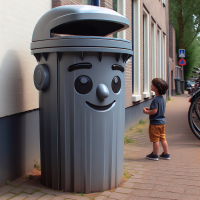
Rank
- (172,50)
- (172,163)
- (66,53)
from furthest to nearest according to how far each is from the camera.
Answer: (172,50)
(172,163)
(66,53)

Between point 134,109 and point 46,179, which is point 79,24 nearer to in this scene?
point 46,179

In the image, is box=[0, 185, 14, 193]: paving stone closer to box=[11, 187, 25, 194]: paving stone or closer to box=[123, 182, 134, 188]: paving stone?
box=[11, 187, 25, 194]: paving stone

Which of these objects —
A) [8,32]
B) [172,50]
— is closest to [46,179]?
[8,32]

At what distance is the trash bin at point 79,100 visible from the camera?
2959 mm

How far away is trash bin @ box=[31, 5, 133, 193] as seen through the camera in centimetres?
296

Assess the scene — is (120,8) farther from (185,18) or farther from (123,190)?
(185,18)

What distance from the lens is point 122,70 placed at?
131 inches

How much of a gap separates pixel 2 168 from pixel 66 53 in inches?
59.3

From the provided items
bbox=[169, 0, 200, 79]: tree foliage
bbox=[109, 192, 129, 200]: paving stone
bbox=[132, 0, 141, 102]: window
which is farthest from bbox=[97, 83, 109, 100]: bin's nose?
bbox=[169, 0, 200, 79]: tree foliage

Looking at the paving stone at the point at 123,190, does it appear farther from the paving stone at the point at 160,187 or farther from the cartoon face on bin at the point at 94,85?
the cartoon face on bin at the point at 94,85

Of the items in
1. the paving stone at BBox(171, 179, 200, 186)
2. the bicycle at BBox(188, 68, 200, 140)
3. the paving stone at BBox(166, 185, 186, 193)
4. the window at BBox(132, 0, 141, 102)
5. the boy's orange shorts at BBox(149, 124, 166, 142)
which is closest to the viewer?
the paving stone at BBox(166, 185, 186, 193)

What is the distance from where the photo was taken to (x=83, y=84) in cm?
297

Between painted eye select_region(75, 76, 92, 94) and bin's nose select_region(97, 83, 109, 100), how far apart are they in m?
0.09

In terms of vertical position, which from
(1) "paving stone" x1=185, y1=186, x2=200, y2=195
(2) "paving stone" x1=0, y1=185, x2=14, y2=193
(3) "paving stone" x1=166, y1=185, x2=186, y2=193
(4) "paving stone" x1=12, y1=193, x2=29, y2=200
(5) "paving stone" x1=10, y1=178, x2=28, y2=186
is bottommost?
(1) "paving stone" x1=185, y1=186, x2=200, y2=195
